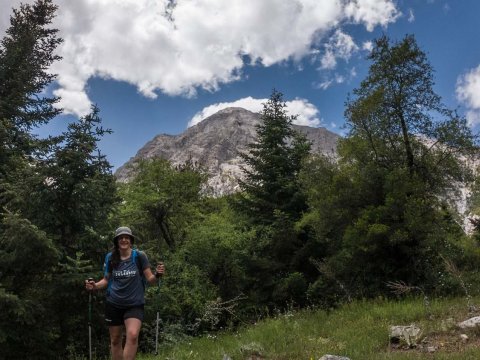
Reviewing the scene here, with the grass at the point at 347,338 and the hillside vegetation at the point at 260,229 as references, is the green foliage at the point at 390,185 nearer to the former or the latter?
the hillside vegetation at the point at 260,229

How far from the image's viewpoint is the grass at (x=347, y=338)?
22.5 feet

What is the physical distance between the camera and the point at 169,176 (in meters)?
23.5

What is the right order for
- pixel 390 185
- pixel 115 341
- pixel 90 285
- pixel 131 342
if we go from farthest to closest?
1. pixel 390 185
2. pixel 90 285
3. pixel 115 341
4. pixel 131 342

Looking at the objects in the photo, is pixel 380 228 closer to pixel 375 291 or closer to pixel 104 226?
pixel 375 291

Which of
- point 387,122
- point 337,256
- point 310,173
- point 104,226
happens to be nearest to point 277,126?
point 310,173

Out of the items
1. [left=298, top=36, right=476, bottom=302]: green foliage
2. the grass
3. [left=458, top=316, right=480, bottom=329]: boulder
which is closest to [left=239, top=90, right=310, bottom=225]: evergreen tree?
[left=298, top=36, right=476, bottom=302]: green foliage

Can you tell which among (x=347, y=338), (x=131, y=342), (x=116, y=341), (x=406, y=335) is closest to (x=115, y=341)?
(x=116, y=341)

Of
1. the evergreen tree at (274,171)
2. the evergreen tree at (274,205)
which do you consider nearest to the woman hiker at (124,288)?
the evergreen tree at (274,205)

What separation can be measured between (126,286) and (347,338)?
446cm

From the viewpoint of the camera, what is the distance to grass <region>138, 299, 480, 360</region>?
22.5 feet

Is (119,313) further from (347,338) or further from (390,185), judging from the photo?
(390,185)

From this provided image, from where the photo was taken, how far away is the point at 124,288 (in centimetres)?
598

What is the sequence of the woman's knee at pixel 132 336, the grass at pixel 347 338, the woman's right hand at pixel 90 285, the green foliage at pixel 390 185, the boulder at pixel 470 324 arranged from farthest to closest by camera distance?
the green foliage at pixel 390 185 → the boulder at pixel 470 324 → the grass at pixel 347 338 → the woman's right hand at pixel 90 285 → the woman's knee at pixel 132 336

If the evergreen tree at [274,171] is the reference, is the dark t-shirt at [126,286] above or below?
below
